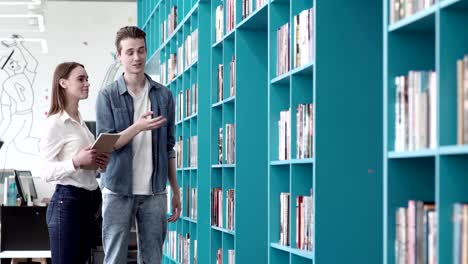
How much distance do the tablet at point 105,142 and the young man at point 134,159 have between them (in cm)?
5

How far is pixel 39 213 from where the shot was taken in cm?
636

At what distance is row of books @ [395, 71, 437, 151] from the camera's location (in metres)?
2.41

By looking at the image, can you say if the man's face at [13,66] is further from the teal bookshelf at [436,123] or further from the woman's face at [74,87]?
the teal bookshelf at [436,123]

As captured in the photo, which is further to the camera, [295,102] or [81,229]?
[81,229]

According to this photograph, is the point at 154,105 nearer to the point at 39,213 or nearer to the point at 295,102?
the point at 295,102

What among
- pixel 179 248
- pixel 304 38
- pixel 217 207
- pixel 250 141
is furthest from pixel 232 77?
pixel 179 248

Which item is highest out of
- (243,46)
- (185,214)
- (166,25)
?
(166,25)

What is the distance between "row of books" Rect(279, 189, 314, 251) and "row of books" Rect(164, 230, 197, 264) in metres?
2.38

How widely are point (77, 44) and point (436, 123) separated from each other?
890cm

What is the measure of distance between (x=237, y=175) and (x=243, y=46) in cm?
75

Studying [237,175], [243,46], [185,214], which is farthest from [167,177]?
[185,214]

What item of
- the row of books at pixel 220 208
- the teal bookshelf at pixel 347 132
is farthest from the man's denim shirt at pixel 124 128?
the row of books at pixel 220 208

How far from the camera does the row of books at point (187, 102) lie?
6.48 meters

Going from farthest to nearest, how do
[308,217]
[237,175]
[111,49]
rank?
1. [111,49]
2. [237,175]
3. [308,217]
